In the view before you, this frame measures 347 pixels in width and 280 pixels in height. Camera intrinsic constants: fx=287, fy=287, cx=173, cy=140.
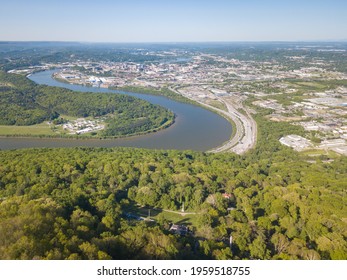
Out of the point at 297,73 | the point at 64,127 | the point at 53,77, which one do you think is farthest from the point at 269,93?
the point at 53,77

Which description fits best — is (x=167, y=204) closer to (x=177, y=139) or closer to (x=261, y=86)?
(x=177, y=139)

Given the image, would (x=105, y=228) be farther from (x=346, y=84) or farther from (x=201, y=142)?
(x=346, y=84)

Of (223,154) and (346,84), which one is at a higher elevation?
(346,84)

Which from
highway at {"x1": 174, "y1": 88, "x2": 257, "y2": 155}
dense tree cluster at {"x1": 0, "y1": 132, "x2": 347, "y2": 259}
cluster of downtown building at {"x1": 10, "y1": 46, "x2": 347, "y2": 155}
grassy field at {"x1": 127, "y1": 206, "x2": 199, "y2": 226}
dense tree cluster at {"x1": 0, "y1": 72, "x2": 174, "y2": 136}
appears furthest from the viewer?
dense tree cluster at {"x1": 0, "y1": 72, "x2": 174, "y2": 136}

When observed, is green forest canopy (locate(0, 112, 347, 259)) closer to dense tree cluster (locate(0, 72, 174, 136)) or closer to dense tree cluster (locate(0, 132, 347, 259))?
dense tree cluster (locate(0, 132, 347, 259))

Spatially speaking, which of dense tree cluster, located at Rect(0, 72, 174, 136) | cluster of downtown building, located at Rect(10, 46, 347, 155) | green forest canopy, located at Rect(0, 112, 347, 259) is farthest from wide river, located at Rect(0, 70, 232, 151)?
cluster of downtown building, located at Rect(10, 46, 347, 155)

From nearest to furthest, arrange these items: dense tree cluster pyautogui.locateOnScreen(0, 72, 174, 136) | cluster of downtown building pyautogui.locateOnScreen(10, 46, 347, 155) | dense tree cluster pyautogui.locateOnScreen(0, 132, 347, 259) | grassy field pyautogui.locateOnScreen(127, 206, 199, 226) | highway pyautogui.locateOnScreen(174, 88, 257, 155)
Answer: dense tree cluster pyautogui.locateOnScreen(0, 132, 347, 259) → grassy field pyautogui.locateOnScreen(127, 206, 199, 226) → highway pyautogui.locateOnScreen(174, 88, 257, 155) → cluster of downtown building pyautogui.locateOnScreen(10, 46, 347, 155) → dense tree cluster pyautogui.locateOnScreen(0, 72, 174, 136)

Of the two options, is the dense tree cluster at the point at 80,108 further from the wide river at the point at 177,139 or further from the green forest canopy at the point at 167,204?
the green forest canopy at the point at 167,204

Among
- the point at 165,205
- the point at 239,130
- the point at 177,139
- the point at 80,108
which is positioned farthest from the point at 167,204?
the point at 80,108
